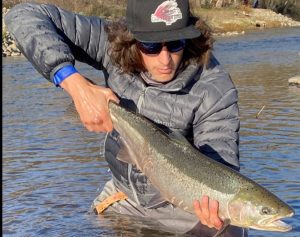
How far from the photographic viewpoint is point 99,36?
570 cm

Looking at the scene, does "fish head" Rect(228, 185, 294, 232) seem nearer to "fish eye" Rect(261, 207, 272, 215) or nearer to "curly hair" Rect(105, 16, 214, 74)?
"fish eye" Rect(261, 207, 272, 215)

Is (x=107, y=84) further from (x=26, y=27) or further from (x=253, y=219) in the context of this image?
(x=253, y=219)

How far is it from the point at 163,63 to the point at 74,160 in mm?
5408

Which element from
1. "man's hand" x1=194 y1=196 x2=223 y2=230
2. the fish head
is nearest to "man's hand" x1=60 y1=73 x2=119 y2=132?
"man's hand" x1=194 y1=196 x2=223 y2=230

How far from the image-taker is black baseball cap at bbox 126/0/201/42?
4961 millimetres

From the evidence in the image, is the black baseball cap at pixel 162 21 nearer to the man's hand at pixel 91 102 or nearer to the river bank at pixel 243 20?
the man's hand at pixel 91 102

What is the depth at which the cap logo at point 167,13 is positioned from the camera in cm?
500

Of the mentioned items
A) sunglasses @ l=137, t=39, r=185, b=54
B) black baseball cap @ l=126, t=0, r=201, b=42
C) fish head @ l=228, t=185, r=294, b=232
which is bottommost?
fish head @ l=228, t=185, r=294, b=232

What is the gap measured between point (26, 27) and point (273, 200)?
7.40 feet

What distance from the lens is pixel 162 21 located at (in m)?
5.00

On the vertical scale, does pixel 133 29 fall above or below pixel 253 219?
above

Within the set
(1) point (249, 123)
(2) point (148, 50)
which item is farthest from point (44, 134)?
(2) point (148, 50)

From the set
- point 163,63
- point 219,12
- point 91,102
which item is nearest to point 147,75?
point 163,63

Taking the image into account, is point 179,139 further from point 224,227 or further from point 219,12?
point 219,12
